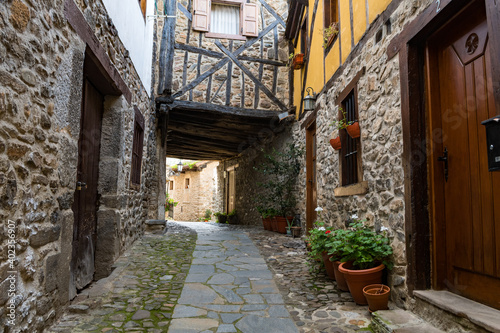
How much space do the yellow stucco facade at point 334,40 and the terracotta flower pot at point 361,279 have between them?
2.36 m

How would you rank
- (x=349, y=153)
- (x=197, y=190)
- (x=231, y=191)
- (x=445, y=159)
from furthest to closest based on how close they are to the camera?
(x=197, y=190), (x=231, y=191), (x=349, y=153), (x=445, y=159)

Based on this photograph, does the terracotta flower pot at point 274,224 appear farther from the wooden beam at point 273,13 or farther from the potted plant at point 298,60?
the wooden beam at point 273,13

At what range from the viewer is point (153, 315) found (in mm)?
2533

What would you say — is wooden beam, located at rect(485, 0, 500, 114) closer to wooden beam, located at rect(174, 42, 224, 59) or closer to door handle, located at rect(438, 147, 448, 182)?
door handle, located at rect(438, 147, 448, 182)

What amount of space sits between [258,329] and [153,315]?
806 millimetres

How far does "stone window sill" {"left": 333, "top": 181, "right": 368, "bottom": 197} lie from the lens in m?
3.34

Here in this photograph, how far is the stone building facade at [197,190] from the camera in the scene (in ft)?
58.1

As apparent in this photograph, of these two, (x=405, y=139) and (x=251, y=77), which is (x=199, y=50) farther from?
(x=405, y=139)

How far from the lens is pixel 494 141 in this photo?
1580 millimetres

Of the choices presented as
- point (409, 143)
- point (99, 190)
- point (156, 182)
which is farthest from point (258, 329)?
point (156, 182)

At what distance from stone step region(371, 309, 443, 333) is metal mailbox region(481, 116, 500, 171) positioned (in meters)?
1.09

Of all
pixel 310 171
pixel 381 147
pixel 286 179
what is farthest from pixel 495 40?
pixel 286 179

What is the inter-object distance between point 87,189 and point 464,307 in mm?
3193

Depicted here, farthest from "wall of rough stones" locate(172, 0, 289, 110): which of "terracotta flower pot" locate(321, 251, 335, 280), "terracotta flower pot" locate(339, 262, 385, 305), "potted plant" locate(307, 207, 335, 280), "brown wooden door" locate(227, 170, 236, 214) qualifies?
"brown wooden door" locate(227, 170, 236, 214)
